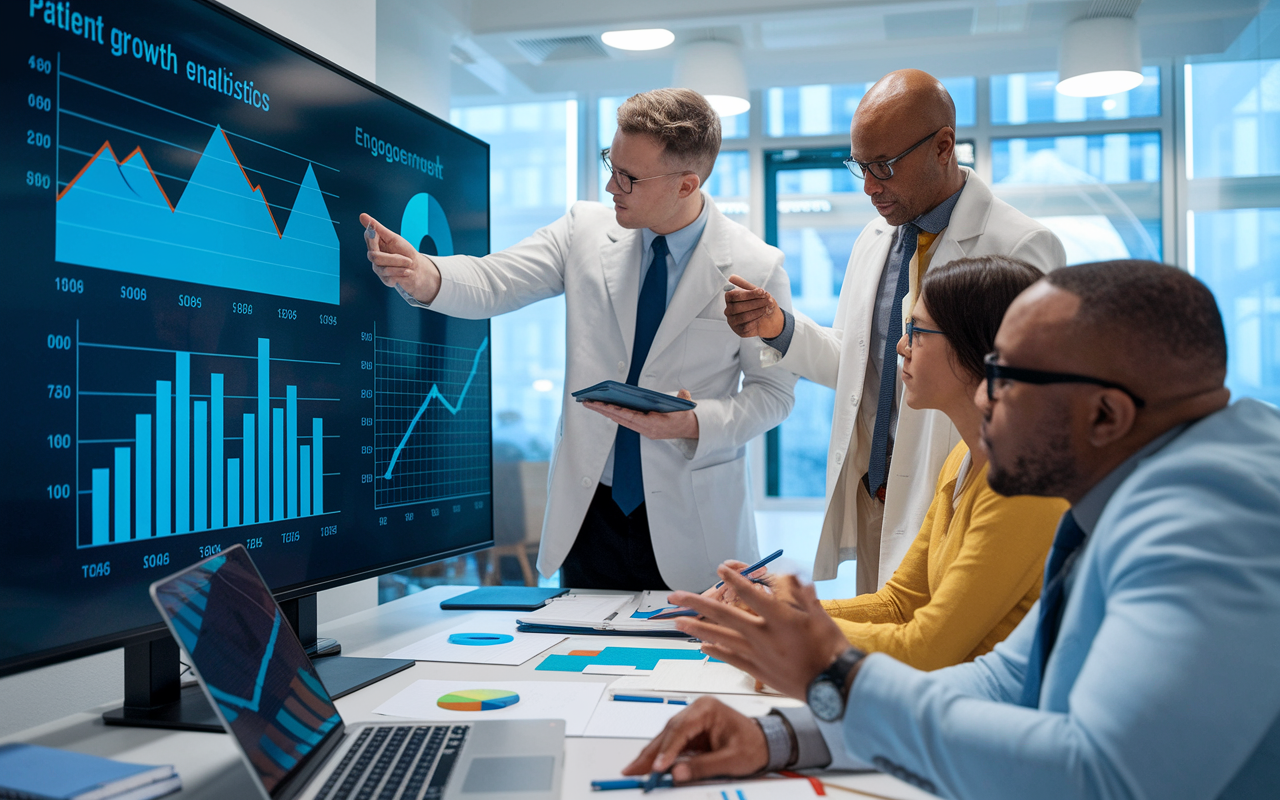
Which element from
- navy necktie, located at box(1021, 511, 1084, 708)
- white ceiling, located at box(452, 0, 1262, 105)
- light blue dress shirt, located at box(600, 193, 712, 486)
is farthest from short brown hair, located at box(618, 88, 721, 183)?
white ceiling, located at box(452, 0, 1262, 105)

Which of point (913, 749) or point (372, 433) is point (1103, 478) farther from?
point (372, 433)

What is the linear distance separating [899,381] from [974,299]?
2.05 ft

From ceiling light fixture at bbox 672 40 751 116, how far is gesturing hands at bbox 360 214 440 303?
2980 mm

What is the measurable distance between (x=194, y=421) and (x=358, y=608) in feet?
4.09

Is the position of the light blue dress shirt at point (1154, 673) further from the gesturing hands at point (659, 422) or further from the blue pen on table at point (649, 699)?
the gesturing hands at point (659, 422)

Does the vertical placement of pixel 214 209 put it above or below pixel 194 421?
above

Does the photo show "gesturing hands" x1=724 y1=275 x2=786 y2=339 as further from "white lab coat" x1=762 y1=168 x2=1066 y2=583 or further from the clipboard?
the clipboard

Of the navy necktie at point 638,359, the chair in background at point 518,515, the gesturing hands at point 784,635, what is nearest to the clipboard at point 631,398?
the navy necktie at point 638,359

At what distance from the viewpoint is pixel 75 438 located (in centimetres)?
116

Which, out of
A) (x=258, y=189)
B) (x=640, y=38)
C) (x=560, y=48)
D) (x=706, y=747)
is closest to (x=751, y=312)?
(x=258, y=189)

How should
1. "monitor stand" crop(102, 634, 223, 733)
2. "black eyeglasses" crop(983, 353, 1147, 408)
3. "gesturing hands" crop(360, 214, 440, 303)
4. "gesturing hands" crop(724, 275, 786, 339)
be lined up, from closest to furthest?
"black eyeglasses" crop(983, 353, 1147, 408), "monitor stand" crop(102, 634, 223, 733), "gesturing hands" crop(360, 214, 440, 303), "gesturing hands" crop(724, 275, 786, 339)

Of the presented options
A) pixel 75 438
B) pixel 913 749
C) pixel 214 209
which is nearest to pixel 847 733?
pixel 913 749

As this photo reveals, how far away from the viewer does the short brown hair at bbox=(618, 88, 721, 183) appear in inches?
86.6

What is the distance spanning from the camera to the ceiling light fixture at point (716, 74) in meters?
4.50
